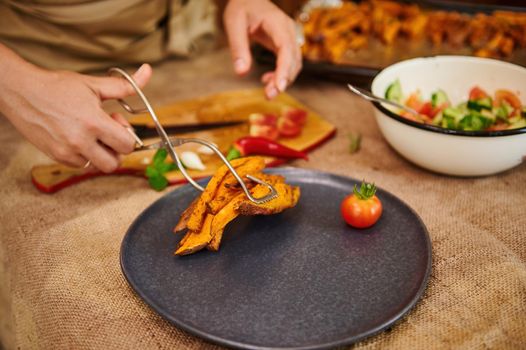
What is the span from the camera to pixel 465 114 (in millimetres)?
1501

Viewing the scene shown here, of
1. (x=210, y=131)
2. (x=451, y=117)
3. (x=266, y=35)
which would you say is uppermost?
(x=266, y=35)

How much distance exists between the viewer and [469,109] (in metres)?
1.54

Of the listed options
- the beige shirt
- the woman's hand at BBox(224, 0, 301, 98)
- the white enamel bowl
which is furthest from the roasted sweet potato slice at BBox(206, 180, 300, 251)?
the beige shirt

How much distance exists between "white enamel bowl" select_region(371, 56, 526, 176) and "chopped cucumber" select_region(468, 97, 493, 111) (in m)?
0.13

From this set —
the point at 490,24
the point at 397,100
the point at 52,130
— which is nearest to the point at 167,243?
the point at 52,130

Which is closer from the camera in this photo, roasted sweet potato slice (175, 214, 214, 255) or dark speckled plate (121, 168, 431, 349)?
dark speckled plate (121, 168, 431, 349)

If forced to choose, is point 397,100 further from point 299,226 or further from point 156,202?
point 156,202

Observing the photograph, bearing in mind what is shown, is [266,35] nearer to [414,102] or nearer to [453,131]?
[414,102]

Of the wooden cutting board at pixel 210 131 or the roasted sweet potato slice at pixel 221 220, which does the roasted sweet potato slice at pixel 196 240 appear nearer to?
the roasted sweet potato slice at pixel 221 220

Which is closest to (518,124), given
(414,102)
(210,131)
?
(414,102)

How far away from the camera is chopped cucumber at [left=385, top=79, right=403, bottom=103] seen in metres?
1.59

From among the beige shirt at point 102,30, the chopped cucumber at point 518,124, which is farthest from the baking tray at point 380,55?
the chopped cucumber at point 518,124

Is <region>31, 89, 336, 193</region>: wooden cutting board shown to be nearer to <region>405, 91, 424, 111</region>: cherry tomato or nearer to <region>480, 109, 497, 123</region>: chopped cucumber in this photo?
<region>405, 91, 424, 111</region>: cherry tomato

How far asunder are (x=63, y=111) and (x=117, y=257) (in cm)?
40
